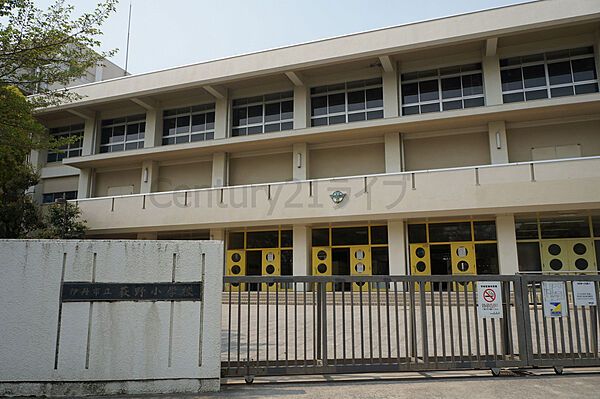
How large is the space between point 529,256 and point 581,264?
184cm

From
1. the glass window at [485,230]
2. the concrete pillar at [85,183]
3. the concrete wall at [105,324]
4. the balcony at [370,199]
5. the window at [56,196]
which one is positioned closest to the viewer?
the concrete wall at [105,324]

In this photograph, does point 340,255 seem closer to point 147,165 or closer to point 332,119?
point 332,119

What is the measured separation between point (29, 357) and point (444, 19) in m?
19.4

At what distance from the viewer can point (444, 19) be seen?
63.7 feet

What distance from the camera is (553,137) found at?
1884 cm

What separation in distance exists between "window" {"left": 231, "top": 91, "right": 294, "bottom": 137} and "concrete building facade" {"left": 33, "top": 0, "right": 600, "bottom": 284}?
7cm

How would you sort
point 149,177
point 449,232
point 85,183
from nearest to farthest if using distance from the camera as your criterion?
point 449,232
point 149,177
point 85,183

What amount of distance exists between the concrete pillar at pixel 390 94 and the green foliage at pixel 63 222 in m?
15.5

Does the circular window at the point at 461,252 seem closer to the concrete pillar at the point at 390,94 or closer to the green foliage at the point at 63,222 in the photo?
the concrete pillar at the point at 390,94

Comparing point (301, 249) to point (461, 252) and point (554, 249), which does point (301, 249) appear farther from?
point (554, 249)

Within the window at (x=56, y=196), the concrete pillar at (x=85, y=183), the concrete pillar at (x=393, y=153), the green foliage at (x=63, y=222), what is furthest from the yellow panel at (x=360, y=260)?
the window at (x=56, y=196)

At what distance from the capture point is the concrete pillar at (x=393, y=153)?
20169mm

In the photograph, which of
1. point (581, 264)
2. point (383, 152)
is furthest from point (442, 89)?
point (581, 264)

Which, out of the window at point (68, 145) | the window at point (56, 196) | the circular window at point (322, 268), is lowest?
the circular window at point (322, 268)
